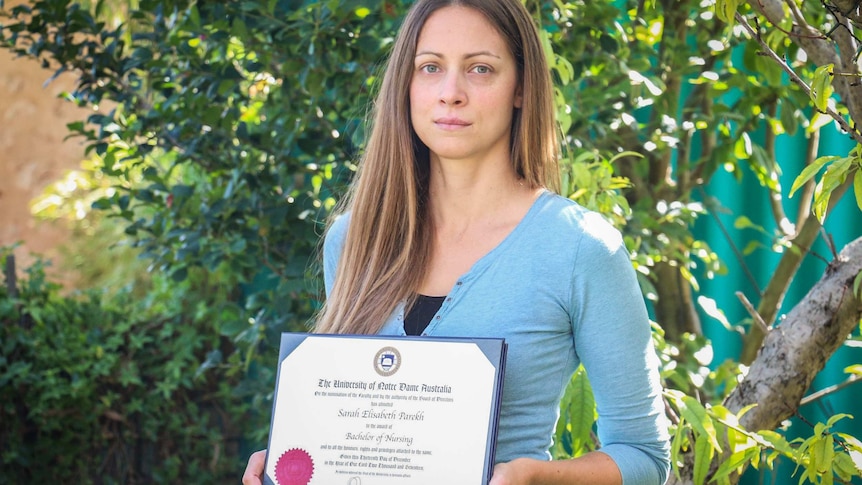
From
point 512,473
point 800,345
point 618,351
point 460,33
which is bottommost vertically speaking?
point 512,473

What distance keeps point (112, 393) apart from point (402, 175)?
9.44ft

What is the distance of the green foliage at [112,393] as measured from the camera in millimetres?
4137

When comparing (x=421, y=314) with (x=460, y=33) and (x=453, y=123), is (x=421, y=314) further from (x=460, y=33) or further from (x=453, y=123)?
(x=460, y=33)

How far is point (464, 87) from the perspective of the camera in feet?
5.65

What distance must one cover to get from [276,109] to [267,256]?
47cm

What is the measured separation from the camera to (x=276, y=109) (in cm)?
310

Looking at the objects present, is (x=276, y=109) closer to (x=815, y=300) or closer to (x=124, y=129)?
(x=124, y=129)

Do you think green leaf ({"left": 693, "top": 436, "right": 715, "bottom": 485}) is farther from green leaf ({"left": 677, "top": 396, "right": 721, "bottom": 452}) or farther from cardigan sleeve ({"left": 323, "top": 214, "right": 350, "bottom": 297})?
cardigan sleeve ({"left": 323, "top": 214, "right": 350, "bottom": 297})

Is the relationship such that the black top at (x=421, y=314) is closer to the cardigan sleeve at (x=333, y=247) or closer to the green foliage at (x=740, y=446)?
the cardigan sleeve at (x=333, y=247)

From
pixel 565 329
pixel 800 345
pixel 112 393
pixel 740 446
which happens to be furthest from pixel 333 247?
pixel 112 393

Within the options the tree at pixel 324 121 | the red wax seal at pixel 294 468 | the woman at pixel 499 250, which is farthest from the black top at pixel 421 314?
the tree at pixel 324 121

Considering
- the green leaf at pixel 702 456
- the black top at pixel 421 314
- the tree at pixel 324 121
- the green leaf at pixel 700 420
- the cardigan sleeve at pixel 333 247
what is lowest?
the green leaf at pixel 702 456

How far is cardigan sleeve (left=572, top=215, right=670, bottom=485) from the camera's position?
1605 mm

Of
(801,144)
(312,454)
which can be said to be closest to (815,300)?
(312,454)
